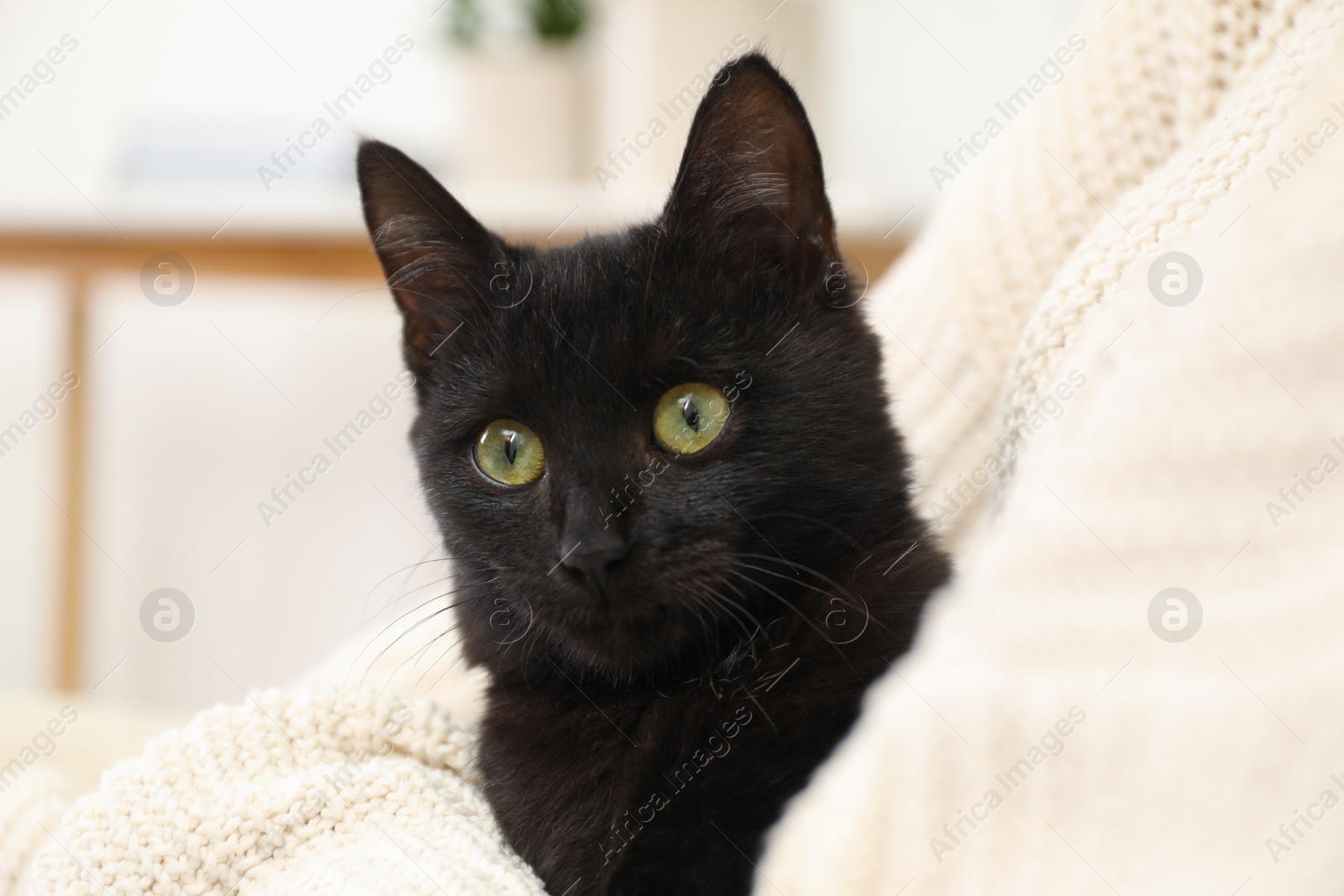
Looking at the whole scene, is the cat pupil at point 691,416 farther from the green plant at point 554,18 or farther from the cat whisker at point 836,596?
the green plant at point 554,18

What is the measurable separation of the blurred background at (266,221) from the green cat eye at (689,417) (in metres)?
1.49

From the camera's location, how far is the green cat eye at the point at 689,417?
84 cm

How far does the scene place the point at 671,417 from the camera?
0.85 metres

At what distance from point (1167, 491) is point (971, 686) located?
126mm

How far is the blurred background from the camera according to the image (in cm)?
237

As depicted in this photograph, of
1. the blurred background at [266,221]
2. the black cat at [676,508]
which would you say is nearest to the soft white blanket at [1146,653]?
the black cat at [676,508]

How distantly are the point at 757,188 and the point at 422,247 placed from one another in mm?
353

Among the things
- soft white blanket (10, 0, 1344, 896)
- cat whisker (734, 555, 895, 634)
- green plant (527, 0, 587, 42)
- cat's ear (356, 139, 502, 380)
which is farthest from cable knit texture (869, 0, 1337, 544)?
green plant (527, 0, 587, 42)

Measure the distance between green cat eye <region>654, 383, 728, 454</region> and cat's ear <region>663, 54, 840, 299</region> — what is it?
0.15 m

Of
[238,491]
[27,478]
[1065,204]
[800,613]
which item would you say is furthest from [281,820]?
[27,478]

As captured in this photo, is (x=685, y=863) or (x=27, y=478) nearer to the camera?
(x=685, y=863)

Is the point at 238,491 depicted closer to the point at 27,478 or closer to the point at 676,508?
the point at 27,478

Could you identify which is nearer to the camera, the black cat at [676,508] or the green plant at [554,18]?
the black cat at [676,508]

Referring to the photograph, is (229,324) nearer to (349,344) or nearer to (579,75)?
(349,344)
